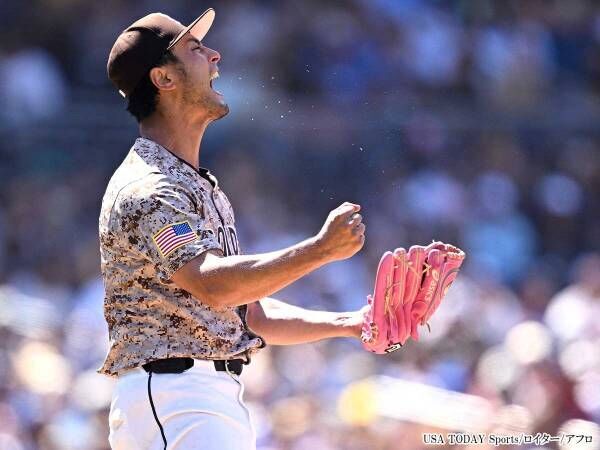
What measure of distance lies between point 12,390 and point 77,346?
0.69 m

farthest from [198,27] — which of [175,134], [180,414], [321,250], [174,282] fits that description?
[180,414]

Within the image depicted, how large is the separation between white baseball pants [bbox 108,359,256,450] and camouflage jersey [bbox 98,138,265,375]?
66mm

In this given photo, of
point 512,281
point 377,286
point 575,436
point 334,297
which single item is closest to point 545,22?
point 512,281

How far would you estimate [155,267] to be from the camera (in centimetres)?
371

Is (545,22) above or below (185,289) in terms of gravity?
above

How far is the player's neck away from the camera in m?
4.08

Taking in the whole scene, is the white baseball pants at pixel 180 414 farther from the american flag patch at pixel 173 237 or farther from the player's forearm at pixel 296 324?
the player's forearm at pixel 296 324

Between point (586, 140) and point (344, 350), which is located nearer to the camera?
point (344, 350)

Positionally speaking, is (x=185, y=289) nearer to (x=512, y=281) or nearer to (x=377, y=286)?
(x=377, y=286)

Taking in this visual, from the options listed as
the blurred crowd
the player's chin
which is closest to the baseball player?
the player's chin

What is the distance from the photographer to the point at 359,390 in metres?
8.06

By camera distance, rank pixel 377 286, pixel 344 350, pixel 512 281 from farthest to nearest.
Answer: pixel 512 281, pixel 344 350, pixel 377 286

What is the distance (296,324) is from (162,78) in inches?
39.1

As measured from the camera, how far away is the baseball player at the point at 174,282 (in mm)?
3543
